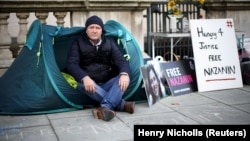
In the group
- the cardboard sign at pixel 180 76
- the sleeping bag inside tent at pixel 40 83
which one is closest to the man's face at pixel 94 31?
the sleeping bag inside tent at pixel 40 83

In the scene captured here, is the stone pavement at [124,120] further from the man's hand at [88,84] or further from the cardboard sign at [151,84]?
the man's hand at [88,84]

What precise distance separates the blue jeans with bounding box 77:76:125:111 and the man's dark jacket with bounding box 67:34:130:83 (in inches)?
6.1

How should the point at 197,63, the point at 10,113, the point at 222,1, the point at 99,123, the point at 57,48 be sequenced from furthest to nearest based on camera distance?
the point at 222,1 < the point at 197,63 < the point at 57,48 < the point at 10,113 < the point at 99,123

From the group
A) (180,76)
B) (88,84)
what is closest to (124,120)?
(88,84)

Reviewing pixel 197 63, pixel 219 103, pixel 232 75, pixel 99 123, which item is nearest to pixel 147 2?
pixel 197 63

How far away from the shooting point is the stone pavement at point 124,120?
4.12 metres

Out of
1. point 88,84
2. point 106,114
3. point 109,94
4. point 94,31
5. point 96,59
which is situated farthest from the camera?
point 96,59

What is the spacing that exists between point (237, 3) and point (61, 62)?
14.3ft

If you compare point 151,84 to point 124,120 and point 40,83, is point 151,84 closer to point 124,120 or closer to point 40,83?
point 124,120

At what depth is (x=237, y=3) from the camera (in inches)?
317

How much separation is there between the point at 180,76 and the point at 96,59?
1.66m

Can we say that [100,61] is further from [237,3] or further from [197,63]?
[237,3]

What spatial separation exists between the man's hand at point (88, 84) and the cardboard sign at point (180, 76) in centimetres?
155

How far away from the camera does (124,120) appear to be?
183 inches
